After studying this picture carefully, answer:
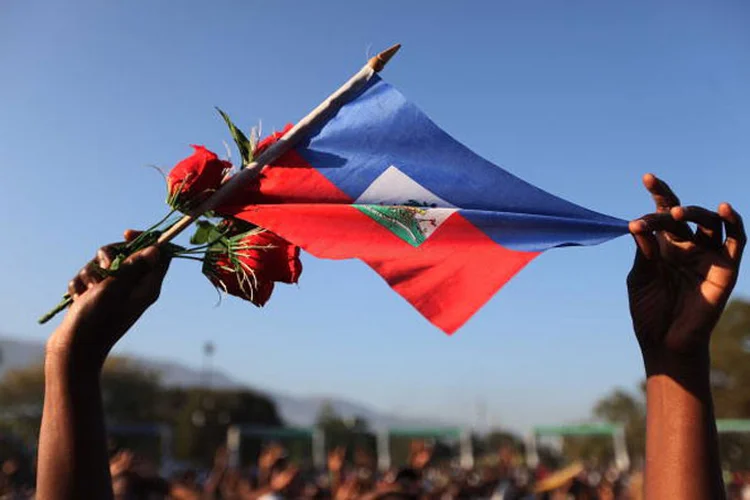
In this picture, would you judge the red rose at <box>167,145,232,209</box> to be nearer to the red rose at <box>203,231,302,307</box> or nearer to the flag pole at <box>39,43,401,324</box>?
the flag pole at <box>39,43,401,324</box>

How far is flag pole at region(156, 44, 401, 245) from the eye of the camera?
2.65 metres

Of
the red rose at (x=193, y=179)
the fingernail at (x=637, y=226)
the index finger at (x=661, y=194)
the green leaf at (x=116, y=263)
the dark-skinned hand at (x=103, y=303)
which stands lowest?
the dark-skinned hand at (x=103, y=303)

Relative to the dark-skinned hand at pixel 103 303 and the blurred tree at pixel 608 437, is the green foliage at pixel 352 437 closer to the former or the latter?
the blurred tree at pixel 608 437

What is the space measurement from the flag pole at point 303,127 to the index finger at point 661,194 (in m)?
0.98

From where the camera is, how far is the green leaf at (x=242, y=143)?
272 cm

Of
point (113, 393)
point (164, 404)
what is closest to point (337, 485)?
point (113, 393)

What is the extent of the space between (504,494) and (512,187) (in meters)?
9.17

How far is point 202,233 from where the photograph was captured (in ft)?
8.87

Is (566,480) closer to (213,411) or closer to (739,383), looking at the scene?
(739,383)

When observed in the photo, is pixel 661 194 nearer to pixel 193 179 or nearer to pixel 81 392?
pixel 193 179

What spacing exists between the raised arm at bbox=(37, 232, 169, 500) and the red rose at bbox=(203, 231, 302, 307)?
0.44 metres

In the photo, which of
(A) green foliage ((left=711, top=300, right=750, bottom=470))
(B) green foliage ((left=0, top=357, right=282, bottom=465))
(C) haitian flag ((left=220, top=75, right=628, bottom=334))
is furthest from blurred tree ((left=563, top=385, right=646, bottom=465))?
(C) haitian flag ((left=220, top=75, right=628, bottom=334))

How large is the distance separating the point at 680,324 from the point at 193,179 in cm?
158


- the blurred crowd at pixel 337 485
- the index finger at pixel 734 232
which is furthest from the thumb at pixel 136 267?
the index finger at pixel 734 232
